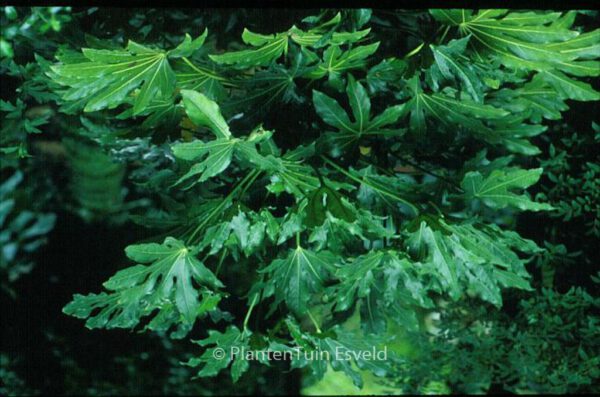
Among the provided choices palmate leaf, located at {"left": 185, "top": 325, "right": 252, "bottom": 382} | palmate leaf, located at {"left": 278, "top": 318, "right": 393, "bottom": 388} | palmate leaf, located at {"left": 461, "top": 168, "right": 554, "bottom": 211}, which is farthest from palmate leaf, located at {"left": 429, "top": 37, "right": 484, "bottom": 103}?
palmate leaf, located at {"left": 185, "top": 325, "right": 252, "bottom": 382}

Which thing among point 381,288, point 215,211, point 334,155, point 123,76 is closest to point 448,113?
point 334,155

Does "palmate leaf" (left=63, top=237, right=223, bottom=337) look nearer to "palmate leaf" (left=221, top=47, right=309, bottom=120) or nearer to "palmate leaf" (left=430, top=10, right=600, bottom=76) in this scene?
"palmate leaf" (left=221, top=47, right=309, bottom=120)

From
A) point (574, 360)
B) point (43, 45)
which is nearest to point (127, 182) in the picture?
point (43, 45)

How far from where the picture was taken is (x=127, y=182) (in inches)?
152

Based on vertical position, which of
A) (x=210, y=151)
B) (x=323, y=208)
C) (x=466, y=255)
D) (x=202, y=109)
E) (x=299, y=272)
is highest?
(x=202, y=109)

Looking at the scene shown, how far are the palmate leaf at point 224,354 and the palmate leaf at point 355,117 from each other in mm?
589

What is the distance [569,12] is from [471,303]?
1164 mm

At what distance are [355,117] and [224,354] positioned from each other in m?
0.74

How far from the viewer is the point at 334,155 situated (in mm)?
1993

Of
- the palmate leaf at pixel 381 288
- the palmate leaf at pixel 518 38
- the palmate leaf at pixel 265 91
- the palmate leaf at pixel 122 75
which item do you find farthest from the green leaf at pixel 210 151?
the palmate leaf at pixel 518 38

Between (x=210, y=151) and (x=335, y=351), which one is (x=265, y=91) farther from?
(x=335, y=351)

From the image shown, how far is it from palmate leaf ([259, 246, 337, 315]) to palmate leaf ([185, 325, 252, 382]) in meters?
0.16

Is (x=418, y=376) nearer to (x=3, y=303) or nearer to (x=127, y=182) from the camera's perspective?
(x=127, y=182)

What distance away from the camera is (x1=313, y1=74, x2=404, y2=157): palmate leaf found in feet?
6.03
